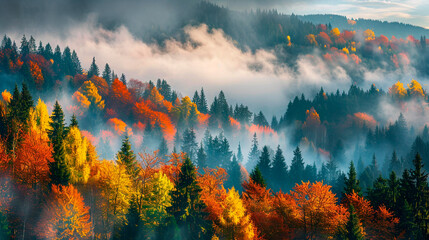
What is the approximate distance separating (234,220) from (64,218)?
58.5 ft

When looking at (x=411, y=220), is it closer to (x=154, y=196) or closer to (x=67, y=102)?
(x=154, y=196)

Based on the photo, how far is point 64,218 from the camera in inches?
1758

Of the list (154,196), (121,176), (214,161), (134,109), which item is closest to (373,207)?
(154,196)

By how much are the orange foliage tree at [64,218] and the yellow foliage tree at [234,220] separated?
48.7 ft

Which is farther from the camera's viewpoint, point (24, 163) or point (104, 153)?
point (104, 153)

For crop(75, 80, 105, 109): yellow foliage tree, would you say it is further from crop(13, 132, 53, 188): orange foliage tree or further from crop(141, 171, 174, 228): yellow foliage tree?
crop(141, 171, 174, 228): yellow foliage tree

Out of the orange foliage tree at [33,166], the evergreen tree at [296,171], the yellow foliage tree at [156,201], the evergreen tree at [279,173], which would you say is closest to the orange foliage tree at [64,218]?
the orange foliage tree at [33,166]

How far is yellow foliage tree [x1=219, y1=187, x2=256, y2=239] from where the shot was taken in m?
45.9

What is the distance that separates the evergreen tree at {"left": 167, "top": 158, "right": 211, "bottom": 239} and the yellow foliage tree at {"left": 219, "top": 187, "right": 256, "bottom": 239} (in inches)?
129

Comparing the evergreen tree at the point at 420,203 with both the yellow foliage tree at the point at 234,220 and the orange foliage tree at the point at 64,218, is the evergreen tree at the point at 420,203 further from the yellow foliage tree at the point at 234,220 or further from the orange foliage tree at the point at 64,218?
the orange foliage tree at the point at 64,218

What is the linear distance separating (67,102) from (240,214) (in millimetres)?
137202

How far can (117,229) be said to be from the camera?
165 ft

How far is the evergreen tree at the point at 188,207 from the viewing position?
48.3 metres

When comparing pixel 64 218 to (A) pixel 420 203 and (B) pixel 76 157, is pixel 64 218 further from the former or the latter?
(A) pixel 420 203
